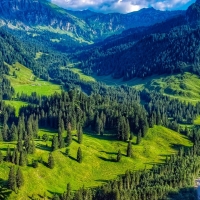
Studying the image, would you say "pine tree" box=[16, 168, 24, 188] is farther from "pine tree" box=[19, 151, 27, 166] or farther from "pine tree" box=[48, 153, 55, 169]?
"pine tree" box=[48, 153, 55, 169]

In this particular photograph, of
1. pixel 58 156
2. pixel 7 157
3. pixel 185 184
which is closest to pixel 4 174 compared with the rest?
pixel 7 157

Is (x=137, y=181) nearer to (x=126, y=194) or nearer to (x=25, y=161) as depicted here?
(x=126, y=194)

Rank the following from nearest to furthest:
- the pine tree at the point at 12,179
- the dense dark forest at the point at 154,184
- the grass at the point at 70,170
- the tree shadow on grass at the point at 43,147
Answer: the pine tree at the point at 12,179
the dense dark forest at the point at 154,184
the grass at the point at 70,170
the tree shadow on grass at the point at 43,147

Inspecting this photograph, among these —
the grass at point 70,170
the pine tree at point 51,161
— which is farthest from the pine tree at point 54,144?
the pine tree at point 51,161

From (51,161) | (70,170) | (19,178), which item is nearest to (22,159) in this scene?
(19,178)

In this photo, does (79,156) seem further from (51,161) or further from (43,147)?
(43,147)

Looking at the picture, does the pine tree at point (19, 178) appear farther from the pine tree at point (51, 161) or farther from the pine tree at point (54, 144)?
the pine tree at point (54, 144)

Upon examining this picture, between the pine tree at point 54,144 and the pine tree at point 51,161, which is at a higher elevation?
the pine tree at point 54,144

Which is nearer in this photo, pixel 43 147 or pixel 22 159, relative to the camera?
pixel 22 159

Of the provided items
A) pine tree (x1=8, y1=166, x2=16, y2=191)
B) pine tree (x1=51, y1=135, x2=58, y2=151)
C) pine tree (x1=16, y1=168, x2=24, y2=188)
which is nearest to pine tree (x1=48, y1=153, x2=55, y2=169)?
pine tree (x1=51, y1=135, x2=58, y2=151)

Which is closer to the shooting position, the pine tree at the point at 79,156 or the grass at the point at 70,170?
the grass at the point at 70,170

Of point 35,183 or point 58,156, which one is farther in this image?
point 58,156
